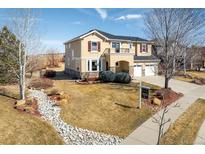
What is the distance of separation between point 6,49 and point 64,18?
5.13 metres

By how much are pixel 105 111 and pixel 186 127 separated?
448cm

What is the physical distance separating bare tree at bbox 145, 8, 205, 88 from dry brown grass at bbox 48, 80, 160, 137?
3.95 m

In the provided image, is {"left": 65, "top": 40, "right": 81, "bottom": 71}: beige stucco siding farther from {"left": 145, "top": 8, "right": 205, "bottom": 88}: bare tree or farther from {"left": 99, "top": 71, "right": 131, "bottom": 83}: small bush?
{"left": 145, "top": 8, "right": 205, "bottom": 88}: bare tree

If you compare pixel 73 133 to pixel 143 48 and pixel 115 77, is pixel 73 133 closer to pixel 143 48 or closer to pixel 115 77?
pixel 115 77

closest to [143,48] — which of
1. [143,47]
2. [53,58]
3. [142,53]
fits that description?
[143,47]

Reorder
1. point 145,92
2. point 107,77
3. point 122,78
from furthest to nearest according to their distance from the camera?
point 107,77 → point 122,78 → point 145,92

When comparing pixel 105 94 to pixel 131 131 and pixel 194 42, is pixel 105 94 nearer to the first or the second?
pixel 131 131

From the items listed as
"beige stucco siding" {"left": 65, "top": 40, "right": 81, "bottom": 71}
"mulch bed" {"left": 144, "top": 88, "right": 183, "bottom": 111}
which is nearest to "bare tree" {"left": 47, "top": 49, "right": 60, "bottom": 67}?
"beige stucco siding" {"left": 65, "top": 40, "right": 81, "bottom": 71}

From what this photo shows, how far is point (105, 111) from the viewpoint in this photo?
13078 millimetres
